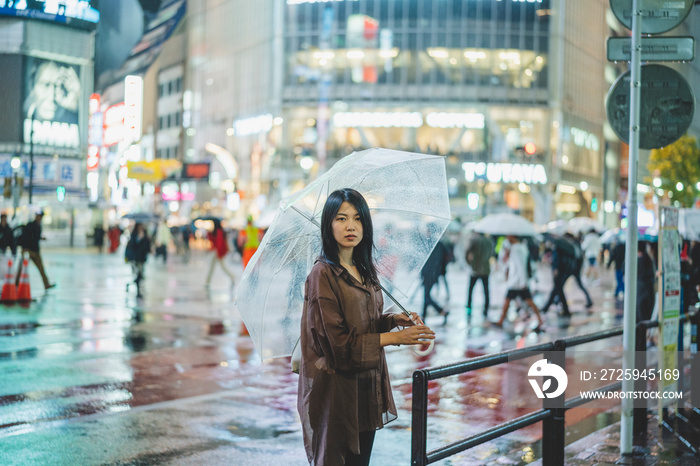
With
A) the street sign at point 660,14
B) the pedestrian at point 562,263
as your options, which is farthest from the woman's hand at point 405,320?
the pedestrian at point 562,263

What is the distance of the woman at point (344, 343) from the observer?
3477 millimetres

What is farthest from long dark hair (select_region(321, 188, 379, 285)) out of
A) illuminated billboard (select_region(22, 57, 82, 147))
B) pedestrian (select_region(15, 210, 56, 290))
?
illuminated billboard (select_region(22, 57, 82, 147))

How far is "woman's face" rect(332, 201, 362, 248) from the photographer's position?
144 inches

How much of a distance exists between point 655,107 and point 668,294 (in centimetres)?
168

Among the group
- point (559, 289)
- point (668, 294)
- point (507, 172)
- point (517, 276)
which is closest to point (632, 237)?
point (668, 294)

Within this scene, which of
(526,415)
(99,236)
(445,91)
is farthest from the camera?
(445,91)

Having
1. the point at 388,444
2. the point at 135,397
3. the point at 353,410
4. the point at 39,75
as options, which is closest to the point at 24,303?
the point at 135,397

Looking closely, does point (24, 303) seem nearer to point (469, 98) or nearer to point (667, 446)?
point (667, 446)

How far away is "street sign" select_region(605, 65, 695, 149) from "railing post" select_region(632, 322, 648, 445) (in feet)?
5.25

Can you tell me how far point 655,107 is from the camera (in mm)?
6652

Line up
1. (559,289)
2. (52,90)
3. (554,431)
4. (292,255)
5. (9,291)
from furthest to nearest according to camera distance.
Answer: (52,90)
(559,289)
(9,291)
(554,431)
(292,255)

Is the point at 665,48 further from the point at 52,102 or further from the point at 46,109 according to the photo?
the point at 46,109

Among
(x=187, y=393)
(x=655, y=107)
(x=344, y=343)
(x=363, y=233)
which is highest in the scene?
(x=655, y=107)

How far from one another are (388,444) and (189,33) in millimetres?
87781
